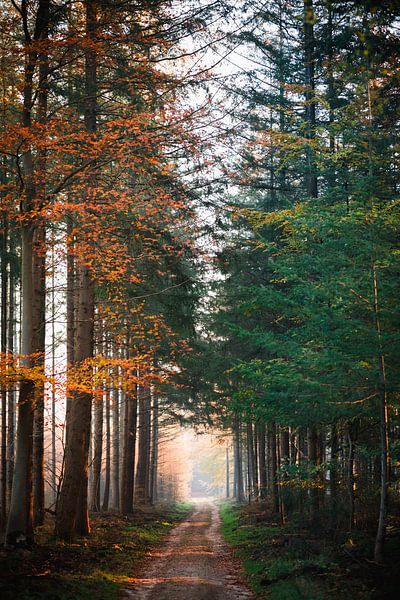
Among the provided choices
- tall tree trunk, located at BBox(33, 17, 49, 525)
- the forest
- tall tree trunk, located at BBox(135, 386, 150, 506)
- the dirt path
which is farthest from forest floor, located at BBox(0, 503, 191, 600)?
tall tree trunk, located at BBox(135, 386, 150, 506)

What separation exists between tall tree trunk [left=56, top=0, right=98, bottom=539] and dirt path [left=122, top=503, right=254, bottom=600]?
2273mm

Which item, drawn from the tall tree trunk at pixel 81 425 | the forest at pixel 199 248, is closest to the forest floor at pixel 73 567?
the forest at pixel 199 248

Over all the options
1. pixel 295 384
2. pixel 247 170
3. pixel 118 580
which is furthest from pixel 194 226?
pixel 118 580

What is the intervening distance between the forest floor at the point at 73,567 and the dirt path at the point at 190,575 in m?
0.42

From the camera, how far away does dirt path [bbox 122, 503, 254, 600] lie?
8888mm

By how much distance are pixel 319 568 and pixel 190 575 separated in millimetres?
2961

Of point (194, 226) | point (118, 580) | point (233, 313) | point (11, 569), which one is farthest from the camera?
point (233, 313)

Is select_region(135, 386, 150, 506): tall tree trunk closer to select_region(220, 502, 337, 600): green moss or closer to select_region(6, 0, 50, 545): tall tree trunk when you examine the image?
select_region(220, 502, 337, 600): green moss

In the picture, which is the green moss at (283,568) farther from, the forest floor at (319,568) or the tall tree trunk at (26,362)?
the tall tree trunk at (26,362)

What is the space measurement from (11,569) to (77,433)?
4.32 m

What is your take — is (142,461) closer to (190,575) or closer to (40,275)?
(190,575)

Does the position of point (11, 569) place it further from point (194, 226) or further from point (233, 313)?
point (233, 313)

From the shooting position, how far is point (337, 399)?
405 inches

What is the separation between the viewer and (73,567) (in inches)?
383
